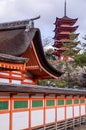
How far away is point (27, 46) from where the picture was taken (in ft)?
65.7

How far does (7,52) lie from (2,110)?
6169mm

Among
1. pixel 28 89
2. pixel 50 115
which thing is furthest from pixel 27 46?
pixel 28 89

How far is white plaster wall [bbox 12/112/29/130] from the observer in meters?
14.4

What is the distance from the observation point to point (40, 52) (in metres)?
21.4

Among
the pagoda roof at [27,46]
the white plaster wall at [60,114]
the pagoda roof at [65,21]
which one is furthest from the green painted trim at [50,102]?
the pagoda roof at [65,21]

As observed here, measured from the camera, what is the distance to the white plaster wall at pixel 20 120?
14367 millimetres

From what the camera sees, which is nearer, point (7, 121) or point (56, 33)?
point (7, 121)

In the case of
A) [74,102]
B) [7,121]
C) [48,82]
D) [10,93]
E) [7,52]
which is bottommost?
[48,82]

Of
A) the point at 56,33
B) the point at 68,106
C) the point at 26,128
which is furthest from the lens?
the point at 56,33

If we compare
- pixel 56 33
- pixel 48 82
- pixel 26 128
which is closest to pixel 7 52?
pixel 26 128

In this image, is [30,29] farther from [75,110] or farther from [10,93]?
[10,93]

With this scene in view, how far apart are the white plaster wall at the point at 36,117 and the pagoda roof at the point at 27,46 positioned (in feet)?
12.7

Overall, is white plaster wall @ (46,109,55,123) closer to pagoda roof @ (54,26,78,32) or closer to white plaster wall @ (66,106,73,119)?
white plaster wall @ (66,106,73,119)

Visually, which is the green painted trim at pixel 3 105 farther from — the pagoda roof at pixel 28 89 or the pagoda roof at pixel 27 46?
the pagoda roof at pixel 27 46
